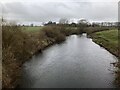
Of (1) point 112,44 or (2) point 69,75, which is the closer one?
(2) point 69,75

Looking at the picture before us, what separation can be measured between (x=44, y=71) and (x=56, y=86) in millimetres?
4753

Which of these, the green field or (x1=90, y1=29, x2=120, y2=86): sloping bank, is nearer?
(x1=90, y1=29, x2=120, y2=86): sloping bank

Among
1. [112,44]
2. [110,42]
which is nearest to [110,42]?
[110,42]

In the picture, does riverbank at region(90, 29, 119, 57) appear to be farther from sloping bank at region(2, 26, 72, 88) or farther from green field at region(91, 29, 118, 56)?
sloping bank at region(2, 26, 72, 88)

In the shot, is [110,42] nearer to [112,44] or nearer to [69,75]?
[112,44]

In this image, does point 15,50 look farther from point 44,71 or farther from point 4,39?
point 44,71

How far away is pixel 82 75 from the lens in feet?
63.4

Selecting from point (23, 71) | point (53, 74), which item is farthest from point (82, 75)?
point (23, 71)

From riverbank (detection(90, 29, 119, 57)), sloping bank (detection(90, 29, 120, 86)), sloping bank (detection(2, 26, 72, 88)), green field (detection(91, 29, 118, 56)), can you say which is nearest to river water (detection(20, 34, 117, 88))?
sloping bank (detection(90, 29, 120, 86))

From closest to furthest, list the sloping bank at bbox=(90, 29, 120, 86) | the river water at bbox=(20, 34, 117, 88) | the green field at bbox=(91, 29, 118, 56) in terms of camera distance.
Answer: the river water at bbox=(20, 34, 117, 88), the sloping bank at bbox=(90, 29, 120, 86), the green field at bbox=(91, 29, 118, 56)

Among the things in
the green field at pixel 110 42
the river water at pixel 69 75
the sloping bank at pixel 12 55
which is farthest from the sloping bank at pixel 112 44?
the sloping bank at pixel 12 55

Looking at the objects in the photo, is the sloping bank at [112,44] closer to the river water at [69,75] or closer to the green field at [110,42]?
the green field at [110,42]

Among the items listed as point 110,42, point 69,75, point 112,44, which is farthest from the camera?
point 110,42

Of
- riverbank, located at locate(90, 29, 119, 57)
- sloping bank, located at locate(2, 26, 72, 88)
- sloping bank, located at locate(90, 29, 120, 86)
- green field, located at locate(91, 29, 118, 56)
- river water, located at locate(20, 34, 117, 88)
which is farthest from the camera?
green field, located at locate(91, 29, 118, 56)
